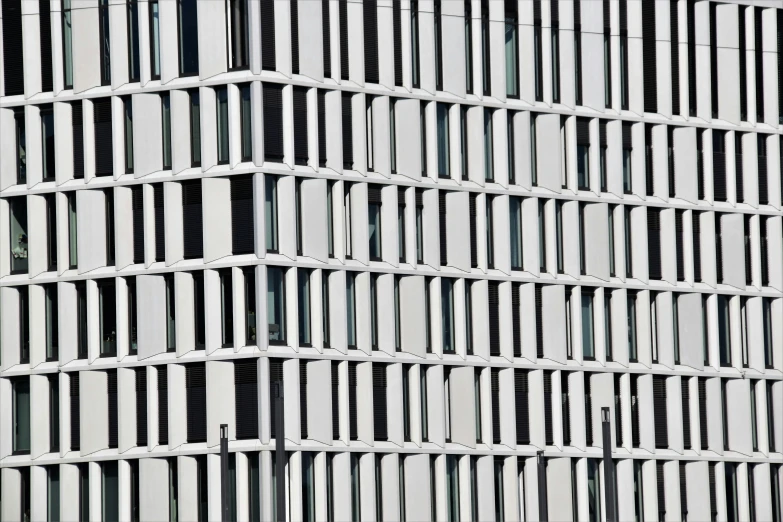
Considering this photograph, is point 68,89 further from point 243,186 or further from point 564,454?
point 564,454

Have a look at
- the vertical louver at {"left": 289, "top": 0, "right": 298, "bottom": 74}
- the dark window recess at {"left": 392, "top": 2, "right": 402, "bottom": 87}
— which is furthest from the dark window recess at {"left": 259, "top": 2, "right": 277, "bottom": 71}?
the dark window recess at {"left": 392, "top": 2, "right": 402, "bottom": 87}

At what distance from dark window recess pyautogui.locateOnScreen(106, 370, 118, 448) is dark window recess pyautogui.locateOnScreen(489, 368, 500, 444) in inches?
454

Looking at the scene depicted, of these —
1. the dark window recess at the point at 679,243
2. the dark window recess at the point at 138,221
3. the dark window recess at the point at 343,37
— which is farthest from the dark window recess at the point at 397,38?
the dark window recess at the point at 679,243

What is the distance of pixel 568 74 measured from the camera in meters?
63.6

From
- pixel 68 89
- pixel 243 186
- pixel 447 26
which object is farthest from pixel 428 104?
pixel 68 89

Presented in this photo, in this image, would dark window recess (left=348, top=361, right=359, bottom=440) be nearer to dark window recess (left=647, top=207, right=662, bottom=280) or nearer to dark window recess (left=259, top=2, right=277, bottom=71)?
dark window recess (left=259, top=2, right=277, bottom=71)

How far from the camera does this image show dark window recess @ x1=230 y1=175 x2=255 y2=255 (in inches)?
2271

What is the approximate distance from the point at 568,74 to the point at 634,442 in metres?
12.0

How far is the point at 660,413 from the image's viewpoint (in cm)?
6431

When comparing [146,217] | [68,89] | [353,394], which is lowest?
[353,394]

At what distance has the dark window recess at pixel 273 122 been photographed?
190ft

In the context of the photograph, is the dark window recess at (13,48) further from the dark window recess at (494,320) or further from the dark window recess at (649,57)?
the dark window recess at (649,57)

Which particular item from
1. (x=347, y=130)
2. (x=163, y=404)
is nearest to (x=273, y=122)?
(x=347, y=130)

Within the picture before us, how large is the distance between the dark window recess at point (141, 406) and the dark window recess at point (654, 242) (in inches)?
675
